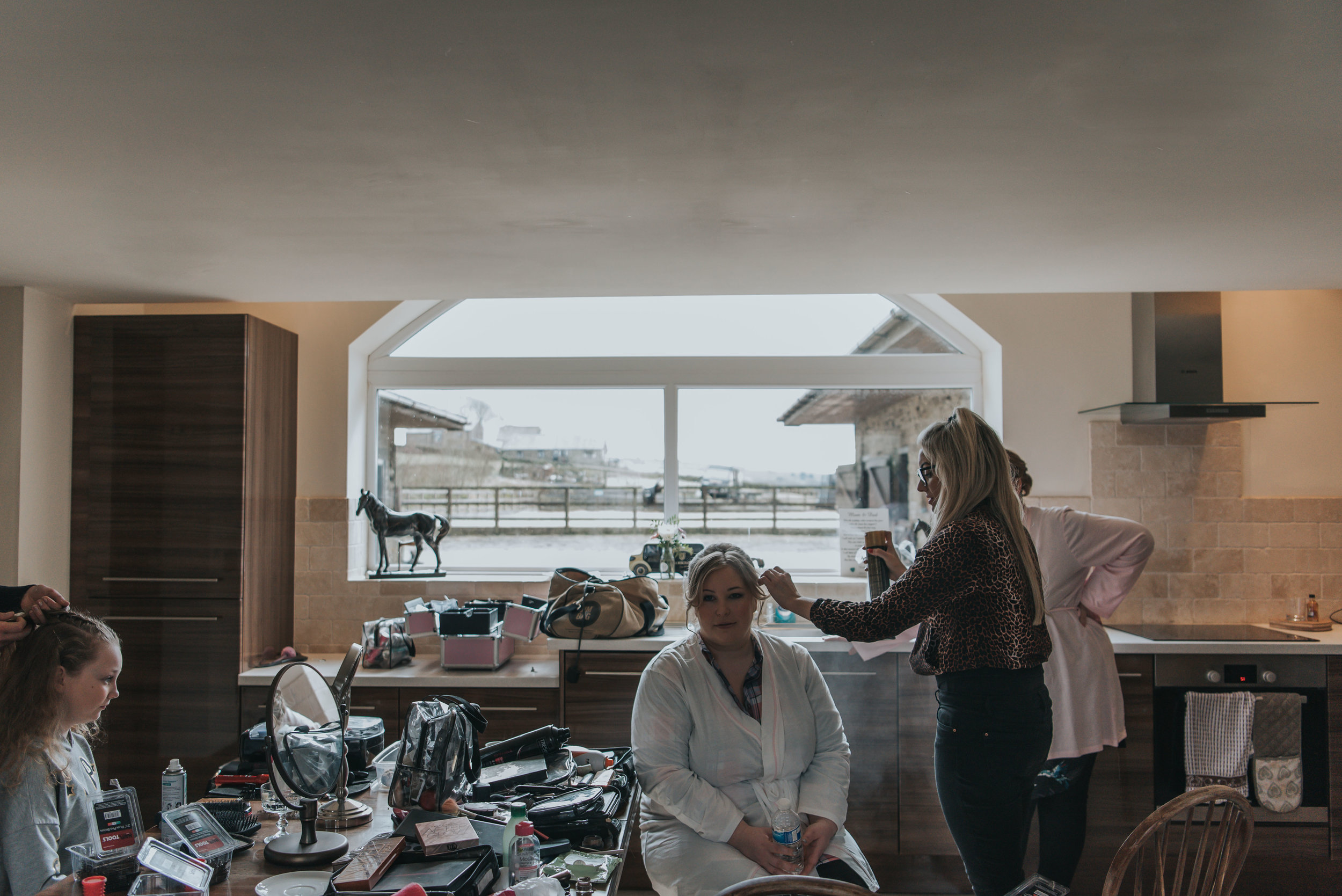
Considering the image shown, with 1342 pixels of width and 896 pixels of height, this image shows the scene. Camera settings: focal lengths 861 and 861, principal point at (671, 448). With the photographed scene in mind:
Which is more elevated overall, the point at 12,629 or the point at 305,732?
the point at 12,629

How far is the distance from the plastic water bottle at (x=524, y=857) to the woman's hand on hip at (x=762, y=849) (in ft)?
2.14

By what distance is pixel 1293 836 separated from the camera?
332 centimetres

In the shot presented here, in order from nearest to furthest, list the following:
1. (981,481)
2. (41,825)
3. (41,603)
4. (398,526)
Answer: (41,825) < (41,603) < (981,481) < (398,526)

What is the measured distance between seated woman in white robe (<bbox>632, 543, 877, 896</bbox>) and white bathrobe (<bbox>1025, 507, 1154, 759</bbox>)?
3.76 ft

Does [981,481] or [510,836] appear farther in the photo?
[981,481]

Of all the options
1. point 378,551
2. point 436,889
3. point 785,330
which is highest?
point 785,330

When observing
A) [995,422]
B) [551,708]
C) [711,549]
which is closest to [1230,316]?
[995,422]

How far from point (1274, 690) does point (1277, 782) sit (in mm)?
341

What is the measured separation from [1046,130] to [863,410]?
251 cm

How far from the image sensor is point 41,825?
180 centimetres

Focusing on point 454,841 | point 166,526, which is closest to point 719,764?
point 454,841

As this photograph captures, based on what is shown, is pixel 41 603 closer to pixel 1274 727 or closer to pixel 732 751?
pixel 732 751

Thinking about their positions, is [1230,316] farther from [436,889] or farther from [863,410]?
[436,889]

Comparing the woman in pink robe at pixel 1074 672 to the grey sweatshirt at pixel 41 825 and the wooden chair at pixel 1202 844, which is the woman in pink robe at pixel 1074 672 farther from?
the grey sweatshirt at pixel 41 825
